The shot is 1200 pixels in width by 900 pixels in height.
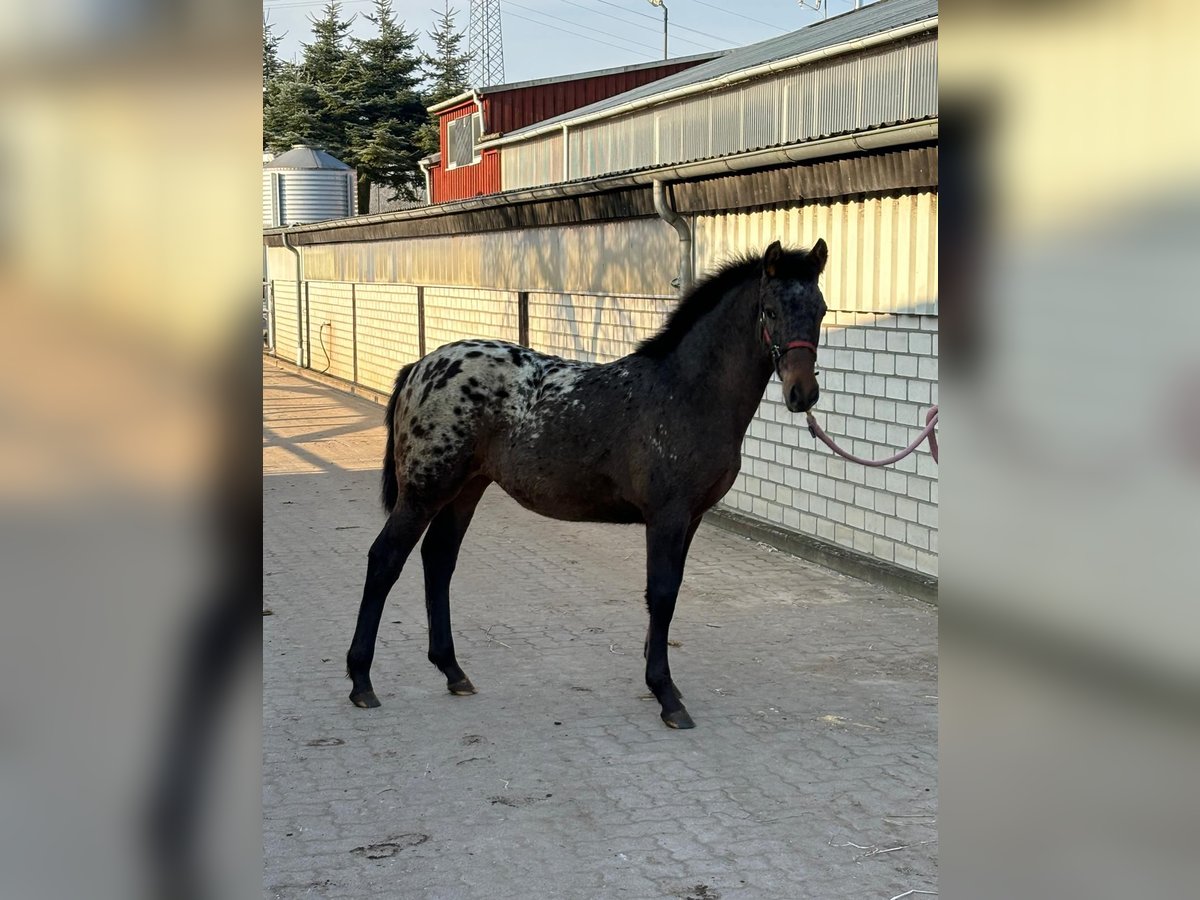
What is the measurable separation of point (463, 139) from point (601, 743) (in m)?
28.7

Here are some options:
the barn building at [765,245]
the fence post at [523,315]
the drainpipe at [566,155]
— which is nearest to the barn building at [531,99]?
the drainpipe at [566,155]

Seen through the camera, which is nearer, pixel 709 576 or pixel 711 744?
pixel 711 744

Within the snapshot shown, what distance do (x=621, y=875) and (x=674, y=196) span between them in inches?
312

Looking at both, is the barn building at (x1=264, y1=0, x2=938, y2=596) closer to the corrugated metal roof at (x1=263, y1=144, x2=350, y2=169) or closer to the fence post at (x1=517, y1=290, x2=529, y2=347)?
the fence post at (x1=517, y1=290, x2=529, y2=347)

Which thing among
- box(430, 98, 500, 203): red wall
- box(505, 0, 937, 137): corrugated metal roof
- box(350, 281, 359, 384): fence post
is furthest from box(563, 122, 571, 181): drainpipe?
box(350, 281, 359, 384): fence post

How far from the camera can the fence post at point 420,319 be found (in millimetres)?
19484

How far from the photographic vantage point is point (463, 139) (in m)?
32.5

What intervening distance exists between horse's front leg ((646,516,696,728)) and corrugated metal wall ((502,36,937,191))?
133 inches
